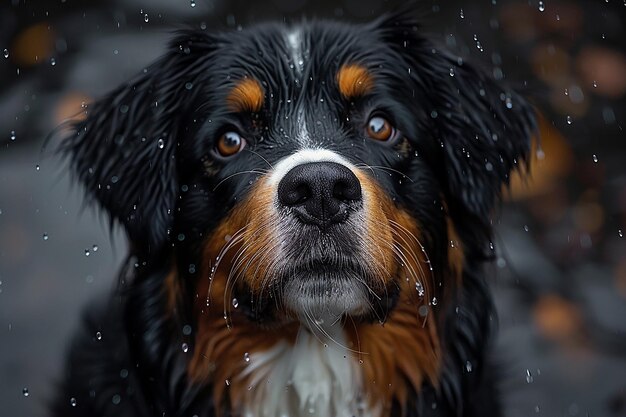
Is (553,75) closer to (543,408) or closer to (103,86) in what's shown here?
(543,408)

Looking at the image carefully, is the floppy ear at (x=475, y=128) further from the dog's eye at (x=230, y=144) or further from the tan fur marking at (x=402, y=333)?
the dog's eye at (x=230, y=144)

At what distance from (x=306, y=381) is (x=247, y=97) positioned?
0.77m

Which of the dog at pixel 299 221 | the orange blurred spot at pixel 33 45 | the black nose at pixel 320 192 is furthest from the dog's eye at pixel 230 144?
the orange blurred spot at pixel 33 45

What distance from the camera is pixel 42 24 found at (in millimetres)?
4211

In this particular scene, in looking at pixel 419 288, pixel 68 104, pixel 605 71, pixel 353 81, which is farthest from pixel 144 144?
pixel 605 71

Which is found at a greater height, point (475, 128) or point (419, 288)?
point (475, 128)

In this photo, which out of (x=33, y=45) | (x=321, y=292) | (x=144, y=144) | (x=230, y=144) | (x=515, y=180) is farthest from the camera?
(x=515, y=180)

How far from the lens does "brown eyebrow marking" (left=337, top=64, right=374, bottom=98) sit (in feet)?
7.98

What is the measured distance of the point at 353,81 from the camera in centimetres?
243

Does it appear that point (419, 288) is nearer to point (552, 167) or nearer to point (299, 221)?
point (299, 221)

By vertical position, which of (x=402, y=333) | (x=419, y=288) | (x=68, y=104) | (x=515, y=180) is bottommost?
(x=515, y=180)

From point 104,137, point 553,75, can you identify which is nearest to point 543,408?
point 553,75

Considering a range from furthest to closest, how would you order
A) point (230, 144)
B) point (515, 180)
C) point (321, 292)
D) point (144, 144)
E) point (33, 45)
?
point (515, 180)
point (33, 45)
point (144, 144)
point (230, 144)
point (321, 292)

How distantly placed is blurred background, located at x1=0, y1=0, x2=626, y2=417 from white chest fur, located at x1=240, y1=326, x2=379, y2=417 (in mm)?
1672
